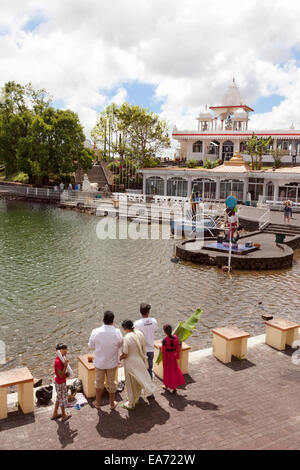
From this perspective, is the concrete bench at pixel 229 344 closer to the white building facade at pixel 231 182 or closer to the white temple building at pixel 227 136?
the white building facade at pixel 231 182

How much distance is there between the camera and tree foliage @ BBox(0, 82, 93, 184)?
46062mm

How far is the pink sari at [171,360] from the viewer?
6656 mm

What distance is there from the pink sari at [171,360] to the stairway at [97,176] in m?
49.8

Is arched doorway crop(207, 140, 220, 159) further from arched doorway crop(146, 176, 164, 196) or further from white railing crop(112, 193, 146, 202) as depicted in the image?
white railing crop(112, 193, 146, 202)

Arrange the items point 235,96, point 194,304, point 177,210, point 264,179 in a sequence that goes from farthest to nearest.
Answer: point 235,96, point 264,179, point 177,210, point 194,304

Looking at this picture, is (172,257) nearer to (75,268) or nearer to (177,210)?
(75,268)

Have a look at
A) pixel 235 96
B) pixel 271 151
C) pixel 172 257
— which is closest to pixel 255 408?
Result: pixel 172 257

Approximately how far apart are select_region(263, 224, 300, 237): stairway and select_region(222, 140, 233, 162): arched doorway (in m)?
26.4

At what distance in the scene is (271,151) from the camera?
46.1 meters

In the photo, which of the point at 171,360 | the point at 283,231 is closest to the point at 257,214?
the point at 283,231

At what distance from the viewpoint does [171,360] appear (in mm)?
6680

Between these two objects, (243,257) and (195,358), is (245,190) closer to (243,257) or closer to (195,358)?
(243,257)

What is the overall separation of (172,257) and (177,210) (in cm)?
1483

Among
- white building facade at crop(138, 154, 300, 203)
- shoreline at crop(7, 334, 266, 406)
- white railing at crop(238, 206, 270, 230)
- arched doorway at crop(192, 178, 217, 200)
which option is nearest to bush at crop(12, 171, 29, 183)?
white building facade at crop(138, 154, 300, 203)
